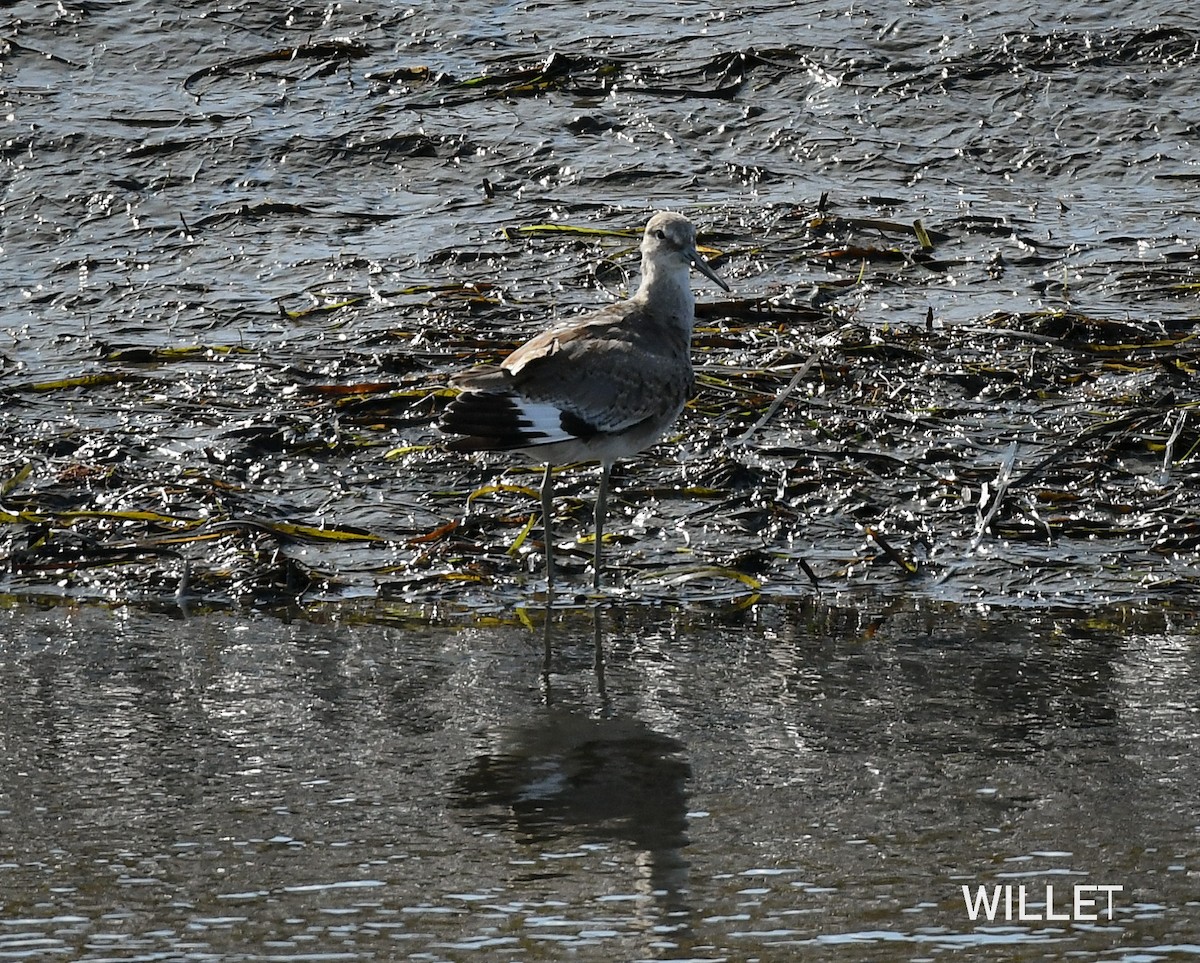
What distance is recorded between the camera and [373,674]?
532 centimetres

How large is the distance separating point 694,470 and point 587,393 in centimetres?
86

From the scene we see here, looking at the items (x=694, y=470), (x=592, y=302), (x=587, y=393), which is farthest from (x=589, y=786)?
(x=592, y=302)

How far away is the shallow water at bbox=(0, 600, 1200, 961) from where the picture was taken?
3807 millimetres

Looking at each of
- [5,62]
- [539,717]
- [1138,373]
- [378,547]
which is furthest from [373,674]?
[5,62]

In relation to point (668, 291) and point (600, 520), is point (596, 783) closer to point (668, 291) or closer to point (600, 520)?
point (600, 520)

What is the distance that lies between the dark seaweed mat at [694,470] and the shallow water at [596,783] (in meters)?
0.35

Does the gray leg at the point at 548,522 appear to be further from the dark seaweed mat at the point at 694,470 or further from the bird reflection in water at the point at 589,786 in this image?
the bird reflection in water at the point at 589,786

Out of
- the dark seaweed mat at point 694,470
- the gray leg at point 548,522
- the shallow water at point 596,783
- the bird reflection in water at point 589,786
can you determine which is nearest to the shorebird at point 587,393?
the gray leg at point 548,522

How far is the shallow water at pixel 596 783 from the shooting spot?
3807mm

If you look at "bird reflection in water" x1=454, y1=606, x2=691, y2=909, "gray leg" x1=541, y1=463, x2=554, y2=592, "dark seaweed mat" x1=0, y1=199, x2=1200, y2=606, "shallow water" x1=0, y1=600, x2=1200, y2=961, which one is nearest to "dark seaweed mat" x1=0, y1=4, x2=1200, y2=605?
"dark seaweed mat" x1=0, y1=199, x2=1200, y2=606

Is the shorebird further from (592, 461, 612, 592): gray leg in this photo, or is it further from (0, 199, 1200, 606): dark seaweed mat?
(0, 199, 1200, 606): dark seaweed mat

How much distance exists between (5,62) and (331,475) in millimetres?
5056

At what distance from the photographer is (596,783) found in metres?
4.51

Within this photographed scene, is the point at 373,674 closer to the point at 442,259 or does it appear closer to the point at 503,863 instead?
the point at 503,863
